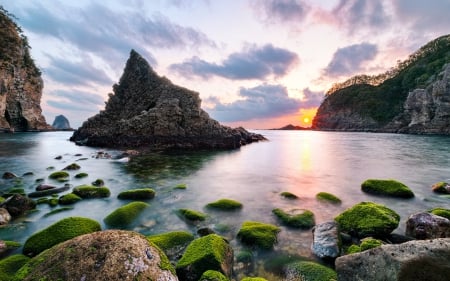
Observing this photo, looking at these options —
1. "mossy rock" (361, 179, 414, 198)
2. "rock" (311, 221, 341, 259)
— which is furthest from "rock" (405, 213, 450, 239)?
"mossy rock" (361, 179, 414, 198)

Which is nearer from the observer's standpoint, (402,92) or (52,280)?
(52,280)

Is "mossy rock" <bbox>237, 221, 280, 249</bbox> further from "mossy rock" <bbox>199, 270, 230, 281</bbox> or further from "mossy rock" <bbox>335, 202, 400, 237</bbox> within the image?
"mossy rock" <bbox>199, 270, 230, 281</bbox>

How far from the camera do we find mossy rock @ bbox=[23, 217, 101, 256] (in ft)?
22.7

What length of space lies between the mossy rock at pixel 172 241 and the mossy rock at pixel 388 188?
11.0 metres

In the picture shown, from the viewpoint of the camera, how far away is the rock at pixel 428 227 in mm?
7484

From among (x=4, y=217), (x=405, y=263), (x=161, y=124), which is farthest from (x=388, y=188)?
(x=161, y=124)

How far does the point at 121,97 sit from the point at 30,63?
202 ft

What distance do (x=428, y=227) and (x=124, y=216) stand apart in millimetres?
10476

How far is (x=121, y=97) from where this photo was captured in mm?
55375

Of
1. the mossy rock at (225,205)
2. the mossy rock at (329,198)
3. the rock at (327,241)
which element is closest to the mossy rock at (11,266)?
the mossy rock at (225,205)

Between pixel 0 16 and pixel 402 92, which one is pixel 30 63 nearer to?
pixel 0 16

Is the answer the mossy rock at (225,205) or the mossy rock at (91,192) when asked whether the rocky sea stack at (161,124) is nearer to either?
the mossy rock at (91,192)

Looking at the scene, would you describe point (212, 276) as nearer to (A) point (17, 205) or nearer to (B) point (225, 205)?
(B) point (225, 205)

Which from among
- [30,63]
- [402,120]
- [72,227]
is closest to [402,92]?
[402,120]
